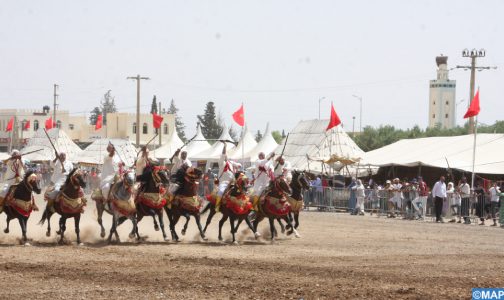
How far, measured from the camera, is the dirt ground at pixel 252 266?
15.7 m

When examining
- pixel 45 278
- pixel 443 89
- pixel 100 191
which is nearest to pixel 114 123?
pixel 443 89

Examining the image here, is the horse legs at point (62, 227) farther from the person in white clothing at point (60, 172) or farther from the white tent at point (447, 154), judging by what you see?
the white tent at point (447, 154)

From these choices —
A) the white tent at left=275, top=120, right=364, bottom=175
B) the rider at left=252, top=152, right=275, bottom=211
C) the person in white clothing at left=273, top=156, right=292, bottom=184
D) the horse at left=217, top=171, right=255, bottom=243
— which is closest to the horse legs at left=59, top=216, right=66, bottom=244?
the horse at left=217, top=171, right=255, bottom=243

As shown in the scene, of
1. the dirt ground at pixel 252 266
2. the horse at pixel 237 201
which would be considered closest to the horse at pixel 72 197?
the dirt ground at pixel 252 266

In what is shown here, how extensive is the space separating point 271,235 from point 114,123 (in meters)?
116

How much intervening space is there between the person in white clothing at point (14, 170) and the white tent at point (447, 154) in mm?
24082

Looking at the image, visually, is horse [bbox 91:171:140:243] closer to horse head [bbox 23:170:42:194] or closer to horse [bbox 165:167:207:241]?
horse [bbox 165:167:207:241]

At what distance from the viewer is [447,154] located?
47750 millimetres

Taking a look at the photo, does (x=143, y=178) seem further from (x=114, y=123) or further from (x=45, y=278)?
(x=114, y=123)

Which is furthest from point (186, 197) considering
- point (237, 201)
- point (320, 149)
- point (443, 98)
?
point (443, 98)

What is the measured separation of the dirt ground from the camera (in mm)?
15703

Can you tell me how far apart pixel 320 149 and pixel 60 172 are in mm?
30814

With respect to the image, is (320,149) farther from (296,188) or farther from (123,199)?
(123,199)

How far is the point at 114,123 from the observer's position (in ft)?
461
